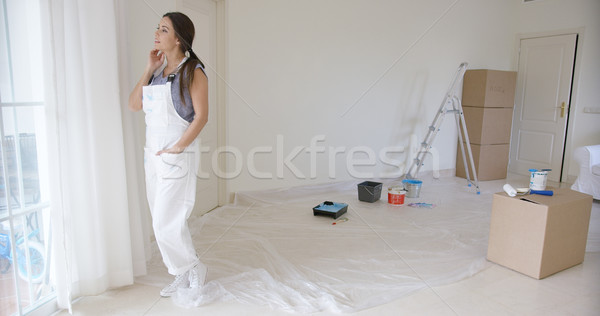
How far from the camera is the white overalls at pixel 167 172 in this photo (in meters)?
1.99

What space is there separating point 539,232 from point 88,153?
2649mm

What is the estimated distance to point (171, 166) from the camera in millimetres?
1972

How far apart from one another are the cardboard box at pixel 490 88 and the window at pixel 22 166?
4881 millimetres

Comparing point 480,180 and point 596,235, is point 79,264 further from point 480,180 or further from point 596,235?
point 480,180

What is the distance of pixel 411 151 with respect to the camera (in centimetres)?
516

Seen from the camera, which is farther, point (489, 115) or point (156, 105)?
A: point (489, 115)

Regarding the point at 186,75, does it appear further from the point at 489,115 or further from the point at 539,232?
the point at 489,115

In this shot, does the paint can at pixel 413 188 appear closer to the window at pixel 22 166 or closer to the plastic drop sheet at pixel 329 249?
the plastic drop sheet at pixel 329 249

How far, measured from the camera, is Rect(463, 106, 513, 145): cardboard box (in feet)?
16.9

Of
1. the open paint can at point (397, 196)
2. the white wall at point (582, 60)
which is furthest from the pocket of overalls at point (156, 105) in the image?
the white wall at point (582, 60)

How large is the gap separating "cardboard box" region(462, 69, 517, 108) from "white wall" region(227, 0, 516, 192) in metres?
0.31

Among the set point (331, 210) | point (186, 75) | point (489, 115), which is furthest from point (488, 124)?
point (186, 75)

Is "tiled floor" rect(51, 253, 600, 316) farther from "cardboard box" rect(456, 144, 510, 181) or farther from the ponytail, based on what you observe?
"cardboard box" rect(456, 144, 510, 181)

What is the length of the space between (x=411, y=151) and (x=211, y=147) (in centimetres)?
271
